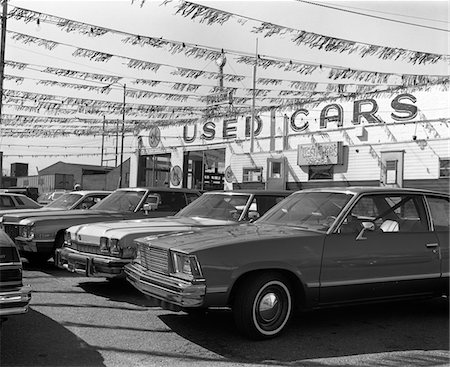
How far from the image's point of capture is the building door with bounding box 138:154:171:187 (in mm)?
31922

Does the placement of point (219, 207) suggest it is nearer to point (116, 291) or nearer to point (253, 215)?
point (253, 215)

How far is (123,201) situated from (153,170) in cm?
2313

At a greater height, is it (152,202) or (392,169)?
(392,169)

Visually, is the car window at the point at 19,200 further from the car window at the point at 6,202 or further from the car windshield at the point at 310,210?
the car windshield at the point at 310,210

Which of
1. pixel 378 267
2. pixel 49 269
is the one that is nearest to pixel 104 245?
pixel 49 269

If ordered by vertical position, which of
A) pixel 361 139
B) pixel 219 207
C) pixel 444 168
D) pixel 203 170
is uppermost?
pixel 361 139

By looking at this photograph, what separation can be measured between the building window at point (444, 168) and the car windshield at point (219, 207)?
37.1 feet

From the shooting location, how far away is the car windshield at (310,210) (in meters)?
5.43

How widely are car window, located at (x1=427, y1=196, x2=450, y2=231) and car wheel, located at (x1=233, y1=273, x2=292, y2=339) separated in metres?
2.15

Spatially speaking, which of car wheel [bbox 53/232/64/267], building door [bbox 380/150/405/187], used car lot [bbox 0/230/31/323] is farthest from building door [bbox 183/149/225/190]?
used car lot [bbox 0/230/31/323]

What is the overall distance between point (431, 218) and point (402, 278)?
923 millimetres

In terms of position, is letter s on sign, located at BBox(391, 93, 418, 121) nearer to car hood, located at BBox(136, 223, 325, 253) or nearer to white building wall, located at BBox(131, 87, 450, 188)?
white building wall, located at BBox(131, 87, 450, 188)

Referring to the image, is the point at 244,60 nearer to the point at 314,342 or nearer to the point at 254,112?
the point at 254,112

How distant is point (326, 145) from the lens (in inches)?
824
